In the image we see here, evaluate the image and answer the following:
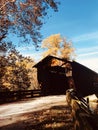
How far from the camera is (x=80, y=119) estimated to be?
14.1 ft

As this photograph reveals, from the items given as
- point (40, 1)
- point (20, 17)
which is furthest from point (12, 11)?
point (40, 1)

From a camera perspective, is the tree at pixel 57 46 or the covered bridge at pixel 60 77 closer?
the covered bridge at pixel 60 77

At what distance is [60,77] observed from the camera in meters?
33.9

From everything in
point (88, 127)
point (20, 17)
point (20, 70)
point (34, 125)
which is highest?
point (20, 17)

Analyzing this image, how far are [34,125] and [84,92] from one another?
17.8 metres

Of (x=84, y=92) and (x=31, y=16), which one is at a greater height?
(x=31, y=16)

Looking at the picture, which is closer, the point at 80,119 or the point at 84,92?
the point at 80,119

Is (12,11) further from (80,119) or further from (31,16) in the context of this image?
(80,119)

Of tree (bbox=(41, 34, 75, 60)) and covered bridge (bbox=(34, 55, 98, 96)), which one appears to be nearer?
covered bridge (bbox=(34, 55, 98, 96))

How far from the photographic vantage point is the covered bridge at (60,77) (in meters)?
28.6

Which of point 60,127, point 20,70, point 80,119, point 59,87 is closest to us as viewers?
point 80,119

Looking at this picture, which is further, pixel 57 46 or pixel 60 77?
pixel 57 46

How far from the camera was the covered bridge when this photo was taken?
28594 millimetres

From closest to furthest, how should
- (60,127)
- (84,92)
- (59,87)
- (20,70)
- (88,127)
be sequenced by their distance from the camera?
(88,127)
(60,127)
(84,92)
(59,87)
(20,70)
